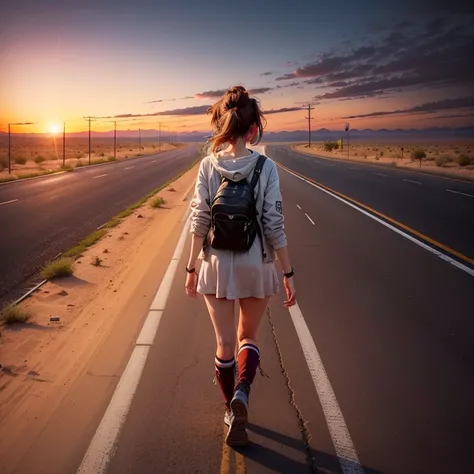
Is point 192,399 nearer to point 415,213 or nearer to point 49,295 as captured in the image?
point 49,295

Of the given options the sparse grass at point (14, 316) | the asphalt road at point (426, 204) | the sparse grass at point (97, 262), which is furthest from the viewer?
the asphalt road at point (426, 204)

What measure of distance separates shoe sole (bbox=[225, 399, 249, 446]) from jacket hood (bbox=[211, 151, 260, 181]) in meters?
1.49

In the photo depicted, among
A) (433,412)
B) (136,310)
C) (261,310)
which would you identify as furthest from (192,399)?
(136,310)

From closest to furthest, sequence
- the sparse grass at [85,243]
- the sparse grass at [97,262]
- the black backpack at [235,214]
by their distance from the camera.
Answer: the black backpack at [235,214] < the sparse grass at [97,262] < the sparse grass at [85,243]

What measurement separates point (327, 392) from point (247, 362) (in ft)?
3.91

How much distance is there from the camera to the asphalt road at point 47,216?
34.4ft

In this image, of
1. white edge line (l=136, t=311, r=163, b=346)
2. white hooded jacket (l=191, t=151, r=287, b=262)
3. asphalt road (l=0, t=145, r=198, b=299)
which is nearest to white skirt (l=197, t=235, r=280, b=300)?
white hooded jacket (l=191, t=151, r=287, b=262)

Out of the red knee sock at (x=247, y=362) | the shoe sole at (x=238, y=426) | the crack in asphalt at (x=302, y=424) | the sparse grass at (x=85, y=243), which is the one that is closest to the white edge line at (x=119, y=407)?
the shoe sole at (x=238, y=426)

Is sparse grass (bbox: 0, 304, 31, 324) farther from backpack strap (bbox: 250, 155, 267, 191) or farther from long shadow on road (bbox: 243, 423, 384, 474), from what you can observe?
backpack strap (bbox: 250, 155, 267, 191)

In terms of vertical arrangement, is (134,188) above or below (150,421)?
above

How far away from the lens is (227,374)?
3.64 meters

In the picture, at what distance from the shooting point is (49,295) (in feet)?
26.1

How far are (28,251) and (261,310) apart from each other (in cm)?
940

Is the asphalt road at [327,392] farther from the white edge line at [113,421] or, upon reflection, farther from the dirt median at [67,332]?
the dirt median at [67,332]
